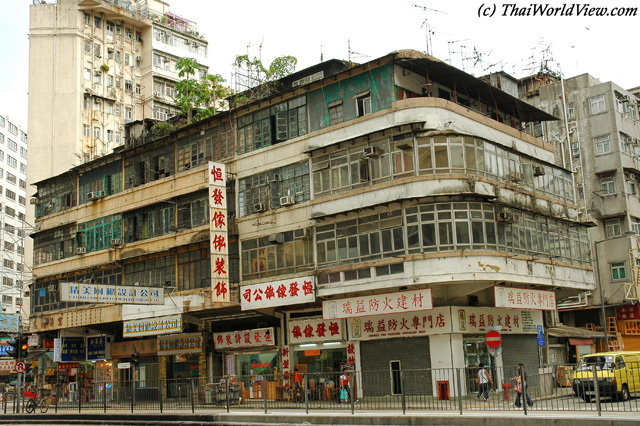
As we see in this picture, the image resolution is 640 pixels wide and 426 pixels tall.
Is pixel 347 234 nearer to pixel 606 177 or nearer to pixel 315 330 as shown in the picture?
pixel 315 330

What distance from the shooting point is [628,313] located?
140ft

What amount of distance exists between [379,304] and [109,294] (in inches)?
424

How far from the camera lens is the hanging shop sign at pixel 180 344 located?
34125 millimetres

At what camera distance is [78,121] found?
6216 cm

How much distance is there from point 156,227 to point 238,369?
27.0 ft

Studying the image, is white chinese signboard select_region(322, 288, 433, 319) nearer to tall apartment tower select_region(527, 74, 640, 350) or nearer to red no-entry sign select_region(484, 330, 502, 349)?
red no-entry sign select_region(484, 330, 502, 349)

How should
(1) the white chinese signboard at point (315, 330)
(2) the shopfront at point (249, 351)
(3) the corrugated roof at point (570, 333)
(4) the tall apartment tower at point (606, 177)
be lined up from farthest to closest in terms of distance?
(4) the tall apartment tower at point (606, 177)
(3) the corrugated roof at point (570, 333)
(2) the shopfront at point (249, 351)
(1) the white chinese signboard at point (315, 330)

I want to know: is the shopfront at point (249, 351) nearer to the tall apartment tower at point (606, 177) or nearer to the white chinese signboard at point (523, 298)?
the white chinese signboard at point (523, 298)

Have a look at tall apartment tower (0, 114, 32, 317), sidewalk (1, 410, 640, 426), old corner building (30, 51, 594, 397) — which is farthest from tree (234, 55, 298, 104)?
tall apartment tower (0, 114, 32, 317)

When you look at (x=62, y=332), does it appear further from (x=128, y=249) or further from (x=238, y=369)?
(x=238, y=369)

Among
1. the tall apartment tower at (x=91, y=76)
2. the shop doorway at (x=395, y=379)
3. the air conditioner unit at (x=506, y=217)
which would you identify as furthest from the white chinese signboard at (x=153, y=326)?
the tall apartment tower at (x=91, y=76)

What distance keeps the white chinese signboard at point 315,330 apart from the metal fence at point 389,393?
4515 millimetres

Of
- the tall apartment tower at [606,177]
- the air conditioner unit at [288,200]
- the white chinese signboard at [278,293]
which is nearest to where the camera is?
the white chinese signboard at [278,293]

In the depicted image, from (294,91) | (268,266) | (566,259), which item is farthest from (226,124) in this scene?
(566,259)
